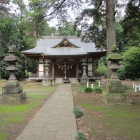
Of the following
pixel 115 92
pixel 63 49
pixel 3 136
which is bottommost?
pixel 3 136

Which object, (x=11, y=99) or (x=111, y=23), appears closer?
(x=11, y=99)

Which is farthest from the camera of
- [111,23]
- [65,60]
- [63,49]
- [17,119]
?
[63,49]

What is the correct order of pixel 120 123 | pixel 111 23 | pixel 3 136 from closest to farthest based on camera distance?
pixel 3 136
pixel 120 123
pixel 111 23

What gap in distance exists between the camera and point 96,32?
1689 centimetres

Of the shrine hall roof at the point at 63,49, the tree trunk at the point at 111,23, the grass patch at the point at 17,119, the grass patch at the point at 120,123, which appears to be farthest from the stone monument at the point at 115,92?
the shrine hall roof at the point at 63,49

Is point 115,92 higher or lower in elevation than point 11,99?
higher

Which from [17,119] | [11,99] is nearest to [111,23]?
[11,99]

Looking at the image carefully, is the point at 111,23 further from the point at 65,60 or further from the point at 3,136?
the point at 65,60

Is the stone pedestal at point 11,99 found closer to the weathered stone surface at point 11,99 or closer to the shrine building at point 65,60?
the weathered stone surface at point 11,99

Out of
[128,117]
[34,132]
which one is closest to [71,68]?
[128,117]

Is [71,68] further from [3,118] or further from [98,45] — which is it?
[3,118]

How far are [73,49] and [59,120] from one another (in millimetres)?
20913

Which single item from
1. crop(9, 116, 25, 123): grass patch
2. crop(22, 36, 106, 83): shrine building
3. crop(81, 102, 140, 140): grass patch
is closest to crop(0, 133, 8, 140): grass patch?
crop(9, 116, 25, 123): grass patch

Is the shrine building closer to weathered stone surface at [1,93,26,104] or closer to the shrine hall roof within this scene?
the shrine hall roof
